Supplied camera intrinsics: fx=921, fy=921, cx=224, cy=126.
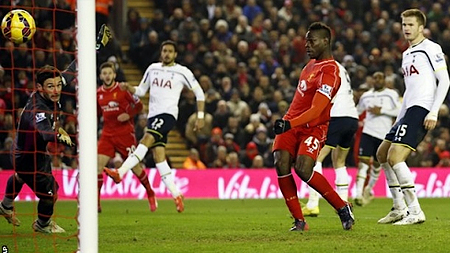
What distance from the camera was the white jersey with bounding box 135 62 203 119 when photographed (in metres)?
14.6

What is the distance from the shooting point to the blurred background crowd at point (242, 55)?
843 inches

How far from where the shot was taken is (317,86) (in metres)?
9.88

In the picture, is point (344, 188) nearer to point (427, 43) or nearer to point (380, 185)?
point (427, 43)

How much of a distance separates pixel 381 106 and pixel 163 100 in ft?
15.1

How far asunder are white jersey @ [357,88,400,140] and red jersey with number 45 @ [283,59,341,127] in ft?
22.8

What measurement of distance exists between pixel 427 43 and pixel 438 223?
7.22 feet

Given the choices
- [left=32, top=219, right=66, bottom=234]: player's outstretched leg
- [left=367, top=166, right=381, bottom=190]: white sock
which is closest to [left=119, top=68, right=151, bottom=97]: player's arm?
[left=32, top=219, right=66, bottom=234]: player's outstretched leg

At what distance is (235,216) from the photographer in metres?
13.4

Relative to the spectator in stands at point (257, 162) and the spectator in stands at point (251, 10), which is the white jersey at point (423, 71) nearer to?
the spectator in stands at point (257, 162)

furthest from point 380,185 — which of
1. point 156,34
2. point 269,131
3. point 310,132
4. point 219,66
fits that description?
point 310,132

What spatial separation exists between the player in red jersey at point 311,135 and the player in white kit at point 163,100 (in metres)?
4.51

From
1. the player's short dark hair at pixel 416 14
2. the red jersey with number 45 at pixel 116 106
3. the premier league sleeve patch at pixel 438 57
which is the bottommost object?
the red jersey with number 45 at pixel 116 106

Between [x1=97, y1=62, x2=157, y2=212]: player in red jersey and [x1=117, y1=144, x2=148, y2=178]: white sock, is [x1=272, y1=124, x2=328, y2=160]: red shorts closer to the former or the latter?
[x1=117, y1=144, x2=148, y2=178]: white sock

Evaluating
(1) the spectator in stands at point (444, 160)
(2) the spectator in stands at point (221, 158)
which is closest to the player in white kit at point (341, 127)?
(2) the spectator in stands at point (221, 158)
